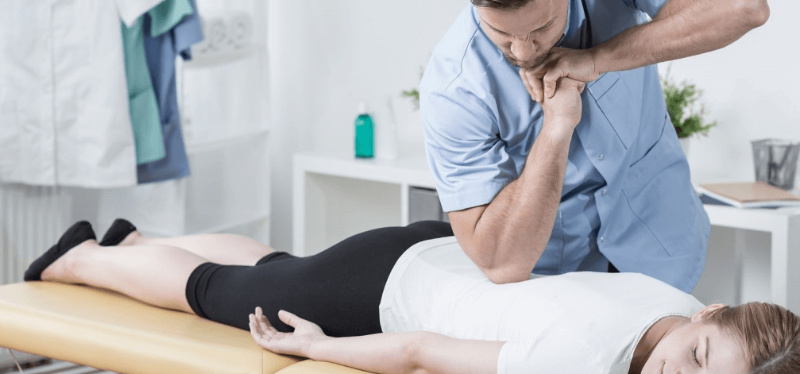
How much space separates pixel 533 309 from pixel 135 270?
0.95m

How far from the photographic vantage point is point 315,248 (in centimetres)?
327

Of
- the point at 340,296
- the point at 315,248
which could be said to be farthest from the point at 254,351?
the point at 315,248

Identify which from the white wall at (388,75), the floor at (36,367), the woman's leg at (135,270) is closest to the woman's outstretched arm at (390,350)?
the woman's leg at (135,270)

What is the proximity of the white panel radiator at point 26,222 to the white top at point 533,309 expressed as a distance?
163cm

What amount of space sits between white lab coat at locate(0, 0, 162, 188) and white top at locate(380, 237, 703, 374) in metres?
1.41

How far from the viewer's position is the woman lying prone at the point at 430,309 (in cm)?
130

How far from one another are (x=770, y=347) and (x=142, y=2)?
2099 mm

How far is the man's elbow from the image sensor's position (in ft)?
3.97

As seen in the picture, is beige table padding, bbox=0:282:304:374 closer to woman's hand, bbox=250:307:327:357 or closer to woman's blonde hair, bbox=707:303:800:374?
woman's hand, bbox=250:307:327:357

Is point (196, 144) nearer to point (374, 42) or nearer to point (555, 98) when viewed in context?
point (374, 42)

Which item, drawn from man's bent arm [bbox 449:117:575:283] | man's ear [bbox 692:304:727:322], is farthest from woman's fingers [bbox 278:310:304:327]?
man's ear [bbox 692:304:727:322]

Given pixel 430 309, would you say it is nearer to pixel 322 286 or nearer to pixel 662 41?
pixel 322 286

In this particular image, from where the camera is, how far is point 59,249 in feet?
6.75

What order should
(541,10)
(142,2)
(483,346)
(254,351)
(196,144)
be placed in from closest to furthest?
(541,10), (483,346), (254,351), (142,2), (196,144)
